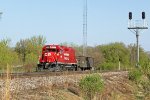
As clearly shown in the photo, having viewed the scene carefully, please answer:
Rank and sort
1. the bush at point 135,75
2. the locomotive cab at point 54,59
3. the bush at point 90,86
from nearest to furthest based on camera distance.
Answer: the bush at point 90,86 < the bush at point 135,75 < the locomotive cab at point 54,59

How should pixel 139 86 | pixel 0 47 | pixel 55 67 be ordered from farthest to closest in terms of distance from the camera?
pixel 0 47 → pixel 55 67 → pixel 139 86

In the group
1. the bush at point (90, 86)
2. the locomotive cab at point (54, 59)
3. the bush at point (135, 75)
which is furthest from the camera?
the locomotive cab at point (54, 59)

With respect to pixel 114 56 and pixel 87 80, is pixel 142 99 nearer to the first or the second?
pixel 87 80

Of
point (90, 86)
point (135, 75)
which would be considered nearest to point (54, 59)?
point (135, 75)

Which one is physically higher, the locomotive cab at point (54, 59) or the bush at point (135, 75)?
the locomotive cab at point (54, 59)

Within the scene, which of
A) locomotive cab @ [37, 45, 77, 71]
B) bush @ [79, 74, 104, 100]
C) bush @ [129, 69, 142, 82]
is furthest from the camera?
locomotive cab @ [37, 45, 77, 71]

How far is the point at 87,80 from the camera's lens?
52.9 feet

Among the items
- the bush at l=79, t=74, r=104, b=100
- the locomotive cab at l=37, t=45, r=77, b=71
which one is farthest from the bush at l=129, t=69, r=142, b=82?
the bush at l=79, t=74, r=104, b=100

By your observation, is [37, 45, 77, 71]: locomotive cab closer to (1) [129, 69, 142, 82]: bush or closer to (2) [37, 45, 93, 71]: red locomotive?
(2) [37, 45, 93, 71]: red locomotive

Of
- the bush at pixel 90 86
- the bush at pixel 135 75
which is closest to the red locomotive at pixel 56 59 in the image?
the bush at pixel 135 75

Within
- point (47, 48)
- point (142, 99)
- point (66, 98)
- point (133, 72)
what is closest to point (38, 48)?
point (47, 48)

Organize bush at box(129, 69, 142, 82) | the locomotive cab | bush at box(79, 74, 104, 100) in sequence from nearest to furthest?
bush at box(79, 74, 104, 100)
bush at box(129, 69, 142, 82)
the locomotive cab

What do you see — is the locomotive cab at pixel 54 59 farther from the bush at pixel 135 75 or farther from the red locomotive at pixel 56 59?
the bush at pixel 135 75

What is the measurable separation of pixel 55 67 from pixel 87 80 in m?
23.5
